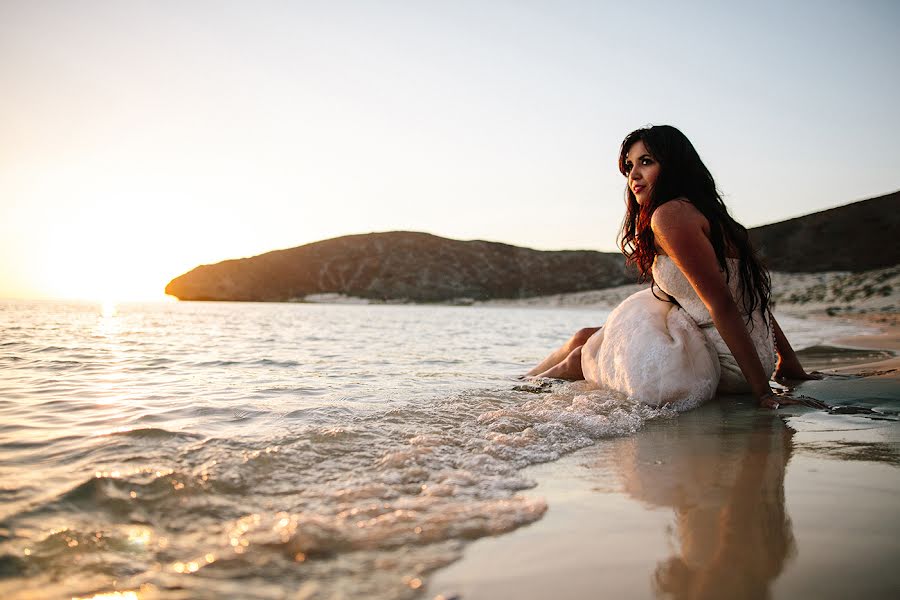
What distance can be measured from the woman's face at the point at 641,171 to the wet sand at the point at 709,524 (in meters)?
1.62

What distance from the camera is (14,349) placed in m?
6.53

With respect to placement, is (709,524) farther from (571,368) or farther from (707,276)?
(571,368)

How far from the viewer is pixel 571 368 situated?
4.36 m

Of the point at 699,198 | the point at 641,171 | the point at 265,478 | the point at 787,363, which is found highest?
the point at 641,171

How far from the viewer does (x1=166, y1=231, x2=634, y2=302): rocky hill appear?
74000 mm

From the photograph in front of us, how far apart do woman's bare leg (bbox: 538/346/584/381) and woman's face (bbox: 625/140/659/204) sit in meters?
1.31

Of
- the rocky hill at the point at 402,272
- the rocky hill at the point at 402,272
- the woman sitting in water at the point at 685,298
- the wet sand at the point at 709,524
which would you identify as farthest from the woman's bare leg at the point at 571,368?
the rocky hill at the point at 402,272

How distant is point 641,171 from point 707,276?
2.76 ft

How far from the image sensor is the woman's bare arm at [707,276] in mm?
3039

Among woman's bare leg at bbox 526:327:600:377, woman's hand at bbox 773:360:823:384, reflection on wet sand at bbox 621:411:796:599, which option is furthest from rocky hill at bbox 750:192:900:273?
reflection on wet sand at bbox 621:411:796:599

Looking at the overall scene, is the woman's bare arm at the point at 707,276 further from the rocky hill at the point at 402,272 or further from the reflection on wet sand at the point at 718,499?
the rocky hill at the point at 402,272

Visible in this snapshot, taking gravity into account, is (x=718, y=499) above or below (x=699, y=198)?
below

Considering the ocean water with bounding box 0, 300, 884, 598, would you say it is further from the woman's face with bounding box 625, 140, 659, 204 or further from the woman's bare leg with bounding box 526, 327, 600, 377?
the woman's face with bounding box 625, 140, 659, 204

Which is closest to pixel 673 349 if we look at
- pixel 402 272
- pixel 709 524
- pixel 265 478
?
pixel 709 524
